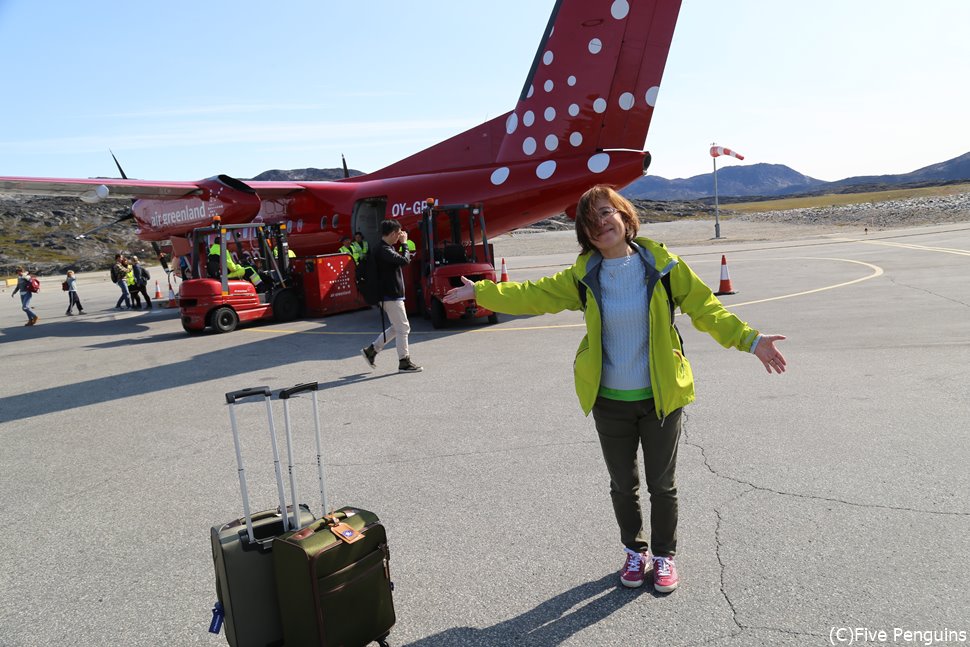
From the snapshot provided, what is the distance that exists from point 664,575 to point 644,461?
0.54 meters

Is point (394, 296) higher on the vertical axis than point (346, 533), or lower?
higher

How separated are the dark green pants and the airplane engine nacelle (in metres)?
14.1

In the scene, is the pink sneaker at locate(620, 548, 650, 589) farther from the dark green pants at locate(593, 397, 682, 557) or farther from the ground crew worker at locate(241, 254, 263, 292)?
the ground crew worker at locate(241, 254, 263, 292)

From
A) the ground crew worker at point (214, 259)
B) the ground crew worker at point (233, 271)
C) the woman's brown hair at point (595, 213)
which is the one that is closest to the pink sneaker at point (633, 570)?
the woman's brown hair at point (595, 213)

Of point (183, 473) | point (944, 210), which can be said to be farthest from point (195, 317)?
point (944, 210)

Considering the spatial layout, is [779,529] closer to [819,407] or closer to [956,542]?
[956,542]

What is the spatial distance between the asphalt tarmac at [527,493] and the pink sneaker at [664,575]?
0.05m

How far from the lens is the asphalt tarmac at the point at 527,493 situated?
2945 mm

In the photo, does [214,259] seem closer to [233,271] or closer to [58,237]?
[233,271]

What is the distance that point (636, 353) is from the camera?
10.1 ft

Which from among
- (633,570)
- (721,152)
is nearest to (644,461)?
(633,570)

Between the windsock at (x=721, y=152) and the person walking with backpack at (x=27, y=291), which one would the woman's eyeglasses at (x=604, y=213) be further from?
the windsock at (x=721, y=152)

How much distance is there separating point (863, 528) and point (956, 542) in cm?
41

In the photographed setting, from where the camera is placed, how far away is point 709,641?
269 cm
